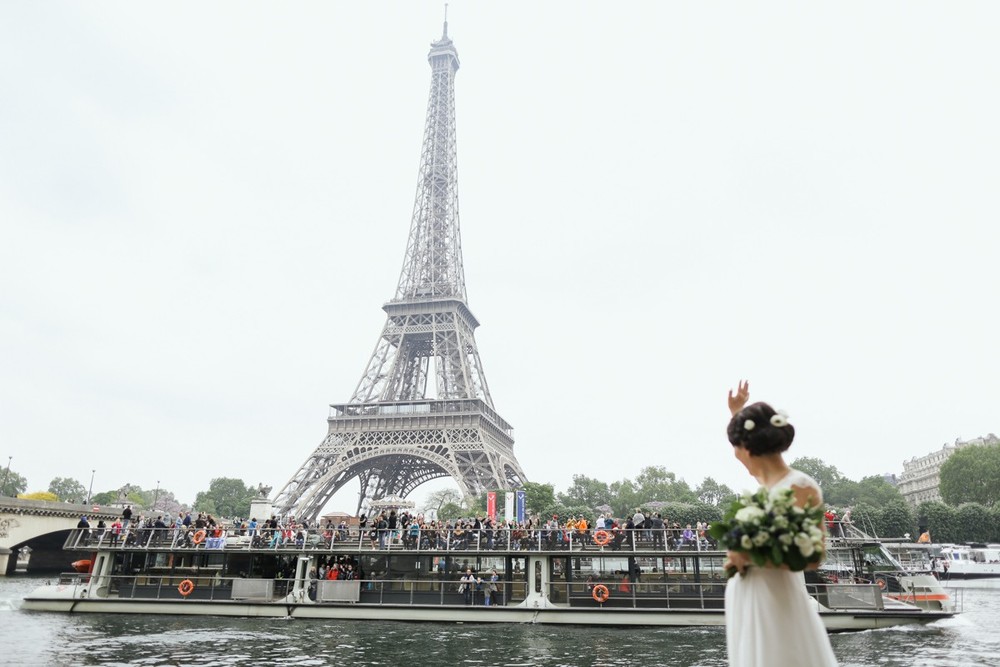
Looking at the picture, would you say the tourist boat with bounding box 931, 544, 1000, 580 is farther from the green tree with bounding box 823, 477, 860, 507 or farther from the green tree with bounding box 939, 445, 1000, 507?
the green tree with bounding box 823, 477, 860, 507

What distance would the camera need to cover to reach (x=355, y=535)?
89.8ft

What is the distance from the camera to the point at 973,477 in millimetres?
85625

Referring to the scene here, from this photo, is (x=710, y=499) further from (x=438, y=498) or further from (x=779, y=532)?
(x=779, y=532)

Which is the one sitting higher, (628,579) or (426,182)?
(426,182)

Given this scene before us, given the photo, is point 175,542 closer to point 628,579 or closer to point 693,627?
point 628,579

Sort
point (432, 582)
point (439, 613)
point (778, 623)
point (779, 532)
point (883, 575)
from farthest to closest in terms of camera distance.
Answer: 1. point (883, 575)
2. point (432, 582)
3. point (439, 613)
4. point (778, 623)
5. point (779, 532)

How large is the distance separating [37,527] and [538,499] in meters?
43.8

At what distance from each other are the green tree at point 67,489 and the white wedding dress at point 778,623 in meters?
173

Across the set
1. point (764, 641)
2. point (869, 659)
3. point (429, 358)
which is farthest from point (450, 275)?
point (764, 641)

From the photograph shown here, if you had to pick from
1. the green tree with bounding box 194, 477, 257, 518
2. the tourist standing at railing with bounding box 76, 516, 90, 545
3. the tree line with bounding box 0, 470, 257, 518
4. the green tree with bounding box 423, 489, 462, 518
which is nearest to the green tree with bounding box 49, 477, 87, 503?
the tree line with bounding box 0, 470, 257, 518

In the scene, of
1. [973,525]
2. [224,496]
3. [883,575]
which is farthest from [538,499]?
[224,496]

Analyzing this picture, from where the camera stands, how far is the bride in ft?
15.0

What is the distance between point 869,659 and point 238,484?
147 meters

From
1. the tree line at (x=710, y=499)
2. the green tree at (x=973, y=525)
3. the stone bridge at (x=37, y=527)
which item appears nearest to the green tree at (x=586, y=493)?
the tree line at (x=710, y=499)
